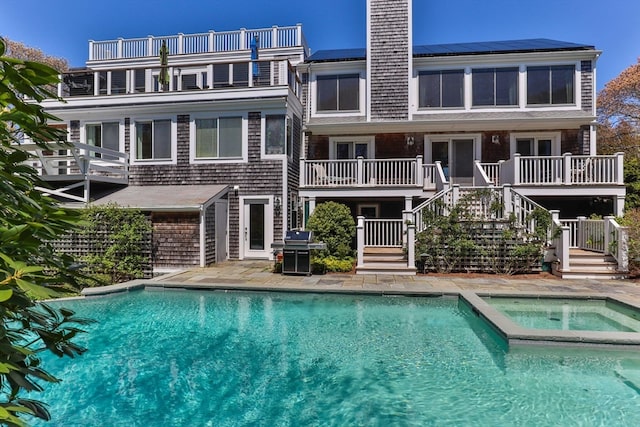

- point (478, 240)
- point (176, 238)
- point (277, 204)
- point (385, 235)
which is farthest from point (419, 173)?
point (176, 238)

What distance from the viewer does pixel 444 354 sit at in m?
5.62

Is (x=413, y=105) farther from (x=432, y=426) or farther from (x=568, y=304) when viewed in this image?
(x=432, y=426)

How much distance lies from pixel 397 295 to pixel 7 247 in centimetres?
834

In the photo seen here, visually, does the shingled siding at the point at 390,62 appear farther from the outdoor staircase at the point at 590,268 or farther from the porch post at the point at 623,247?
the porch post at the point at 623,247

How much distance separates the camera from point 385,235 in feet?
43.0

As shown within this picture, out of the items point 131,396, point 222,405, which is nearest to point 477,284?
point 222,405

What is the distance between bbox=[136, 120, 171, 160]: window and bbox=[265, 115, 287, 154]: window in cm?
415

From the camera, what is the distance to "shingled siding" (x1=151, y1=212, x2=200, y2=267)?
12188 millimetres

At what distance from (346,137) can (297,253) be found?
23.0ft

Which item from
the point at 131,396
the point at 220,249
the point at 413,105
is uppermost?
the point at 413,105

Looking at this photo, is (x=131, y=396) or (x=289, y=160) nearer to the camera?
(x=131, y=396)

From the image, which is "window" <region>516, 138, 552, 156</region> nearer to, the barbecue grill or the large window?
the large window

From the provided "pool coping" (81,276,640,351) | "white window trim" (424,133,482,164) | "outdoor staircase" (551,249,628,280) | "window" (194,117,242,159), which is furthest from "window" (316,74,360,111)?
"outdoor staircase" (551,249,628,280)

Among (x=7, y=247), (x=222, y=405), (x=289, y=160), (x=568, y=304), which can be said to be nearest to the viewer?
(x=7, y=247)
